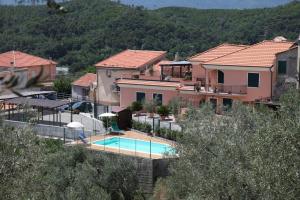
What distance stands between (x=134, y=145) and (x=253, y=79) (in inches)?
341

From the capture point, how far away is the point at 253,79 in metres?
29.0

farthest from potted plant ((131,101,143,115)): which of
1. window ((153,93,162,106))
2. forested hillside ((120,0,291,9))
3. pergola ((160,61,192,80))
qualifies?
forested hillside ((120,0,291,9))

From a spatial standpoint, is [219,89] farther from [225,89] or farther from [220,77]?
[220,77]

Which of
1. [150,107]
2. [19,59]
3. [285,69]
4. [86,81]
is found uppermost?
[285,69]

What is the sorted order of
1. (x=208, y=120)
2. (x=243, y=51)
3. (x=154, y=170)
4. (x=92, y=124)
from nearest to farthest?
(x=208, y=120), (x=154, y=170), (x=92, y=124), (x=243, y=51)

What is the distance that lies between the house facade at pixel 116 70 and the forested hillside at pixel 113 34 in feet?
71.1

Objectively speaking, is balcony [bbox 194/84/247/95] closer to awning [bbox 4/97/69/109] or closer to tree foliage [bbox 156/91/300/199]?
awning [bbox 4/97/69/109]

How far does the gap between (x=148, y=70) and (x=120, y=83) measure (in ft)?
9.25

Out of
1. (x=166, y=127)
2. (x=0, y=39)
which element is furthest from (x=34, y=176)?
(x=0, y=39)

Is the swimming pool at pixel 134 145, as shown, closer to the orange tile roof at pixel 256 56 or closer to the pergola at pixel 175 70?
the orange tile roof at pixel 256 56

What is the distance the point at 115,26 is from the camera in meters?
64.9

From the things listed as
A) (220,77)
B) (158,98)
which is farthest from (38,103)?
(220,77)

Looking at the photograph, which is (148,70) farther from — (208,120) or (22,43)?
(22,43)

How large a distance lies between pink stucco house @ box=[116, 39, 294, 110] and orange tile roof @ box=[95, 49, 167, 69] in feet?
Result: 6.68
